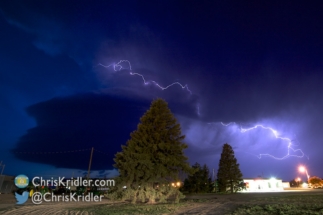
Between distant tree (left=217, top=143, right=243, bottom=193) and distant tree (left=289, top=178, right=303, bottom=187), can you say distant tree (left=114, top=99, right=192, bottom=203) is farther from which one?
distant tree (left=289, top=178, right=303, bottom=187)

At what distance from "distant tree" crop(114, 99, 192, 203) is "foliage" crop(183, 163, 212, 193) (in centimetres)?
2433

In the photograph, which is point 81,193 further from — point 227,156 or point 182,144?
point 227,156

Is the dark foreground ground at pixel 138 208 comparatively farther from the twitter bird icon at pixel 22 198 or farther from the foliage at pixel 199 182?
the foliage at pixel 199 182

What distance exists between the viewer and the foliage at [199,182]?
41.8 m

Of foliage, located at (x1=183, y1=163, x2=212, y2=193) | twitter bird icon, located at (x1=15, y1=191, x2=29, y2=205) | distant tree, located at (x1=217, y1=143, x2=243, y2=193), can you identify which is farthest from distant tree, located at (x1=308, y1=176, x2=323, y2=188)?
twitter bird icon, located at (x1=15, y1=191, x2=29, y2=205)

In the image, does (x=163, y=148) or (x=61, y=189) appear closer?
(x=163, y=148)

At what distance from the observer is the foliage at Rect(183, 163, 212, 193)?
41.8 metres

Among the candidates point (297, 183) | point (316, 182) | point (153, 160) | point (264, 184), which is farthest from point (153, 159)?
point (297, 183)

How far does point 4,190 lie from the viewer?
39.5 metres

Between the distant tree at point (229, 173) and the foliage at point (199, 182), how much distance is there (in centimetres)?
236

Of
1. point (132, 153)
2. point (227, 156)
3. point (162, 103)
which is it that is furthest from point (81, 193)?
point (227, 156)

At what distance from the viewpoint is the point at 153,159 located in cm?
1845

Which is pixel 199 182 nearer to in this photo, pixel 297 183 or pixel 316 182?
pixel 316 182

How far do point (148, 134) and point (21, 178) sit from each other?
1872 cm
